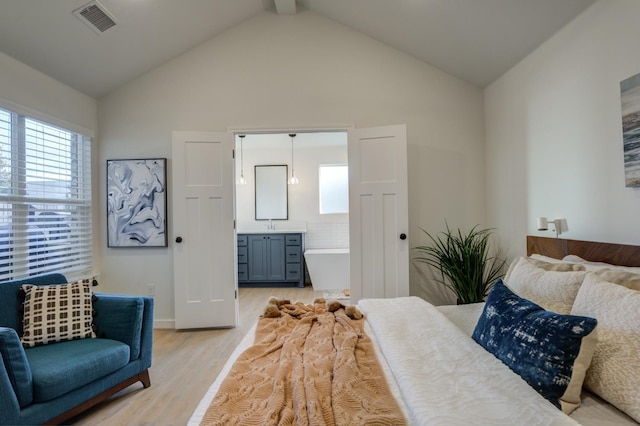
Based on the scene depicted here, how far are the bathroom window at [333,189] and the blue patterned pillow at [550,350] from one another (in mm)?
4801

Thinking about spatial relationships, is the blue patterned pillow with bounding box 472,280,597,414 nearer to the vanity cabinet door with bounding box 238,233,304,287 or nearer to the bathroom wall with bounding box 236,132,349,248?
the vanity cabinet door with bounding box 238,233,304,287

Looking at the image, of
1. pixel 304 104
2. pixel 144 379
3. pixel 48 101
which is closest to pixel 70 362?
pixel 144 379

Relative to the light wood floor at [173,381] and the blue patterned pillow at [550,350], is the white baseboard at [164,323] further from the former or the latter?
the blue patterned pillow at [550,350]

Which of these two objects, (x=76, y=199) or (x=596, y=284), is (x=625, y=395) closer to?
(x=596, y=284)

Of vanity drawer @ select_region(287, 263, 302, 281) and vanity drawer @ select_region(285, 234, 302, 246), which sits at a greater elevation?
vanity drawer @ select_region(285, 234, 302, 246)

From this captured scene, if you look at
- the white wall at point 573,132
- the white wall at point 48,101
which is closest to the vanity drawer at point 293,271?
the white wall at point 48,101

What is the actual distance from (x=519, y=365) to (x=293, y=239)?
14.8 ft

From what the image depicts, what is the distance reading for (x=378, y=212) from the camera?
3.43 meters

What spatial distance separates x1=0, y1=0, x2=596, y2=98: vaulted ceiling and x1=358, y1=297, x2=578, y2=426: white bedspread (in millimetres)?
2345

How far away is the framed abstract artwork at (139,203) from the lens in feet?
11.9

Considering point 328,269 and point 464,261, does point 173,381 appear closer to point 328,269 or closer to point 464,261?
point 464,261

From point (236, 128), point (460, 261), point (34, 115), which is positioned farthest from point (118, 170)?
point (460, 261)

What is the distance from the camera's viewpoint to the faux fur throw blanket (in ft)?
3.30

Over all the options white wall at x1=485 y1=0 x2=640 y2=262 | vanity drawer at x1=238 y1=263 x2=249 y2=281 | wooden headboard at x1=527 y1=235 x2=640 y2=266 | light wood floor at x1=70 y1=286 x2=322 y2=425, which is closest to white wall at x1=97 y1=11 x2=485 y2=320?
white wall at x1=485 y1=0 x2=640 y2=262
